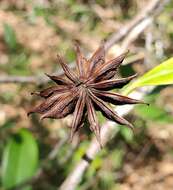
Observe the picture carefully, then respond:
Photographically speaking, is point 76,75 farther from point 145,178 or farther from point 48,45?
point 48,45

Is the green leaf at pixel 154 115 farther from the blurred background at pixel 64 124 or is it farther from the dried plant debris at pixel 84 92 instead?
the dried plant debris at pixel 84 92

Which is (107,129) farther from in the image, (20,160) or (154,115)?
(20,160)

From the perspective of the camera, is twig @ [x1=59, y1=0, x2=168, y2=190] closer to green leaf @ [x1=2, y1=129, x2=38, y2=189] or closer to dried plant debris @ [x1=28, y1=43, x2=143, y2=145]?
dried plant debris @ [x1=28, y1=43, x2=143, y2=145]

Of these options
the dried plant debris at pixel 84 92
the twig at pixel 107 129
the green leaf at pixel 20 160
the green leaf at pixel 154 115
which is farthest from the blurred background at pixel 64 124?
the dried plant debris at pixel 84 92

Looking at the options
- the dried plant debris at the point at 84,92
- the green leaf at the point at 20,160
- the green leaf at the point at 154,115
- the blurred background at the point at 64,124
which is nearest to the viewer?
the dried plant debris at the point at 84,92

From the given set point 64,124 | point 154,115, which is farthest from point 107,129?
point 64,124

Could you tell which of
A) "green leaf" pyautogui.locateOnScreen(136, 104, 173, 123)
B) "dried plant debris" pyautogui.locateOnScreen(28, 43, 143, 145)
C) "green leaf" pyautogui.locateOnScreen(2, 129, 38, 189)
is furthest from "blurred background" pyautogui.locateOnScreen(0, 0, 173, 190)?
"dried plant debris" pyautogui.locateOnScreen(28, 43, 143, 145)
